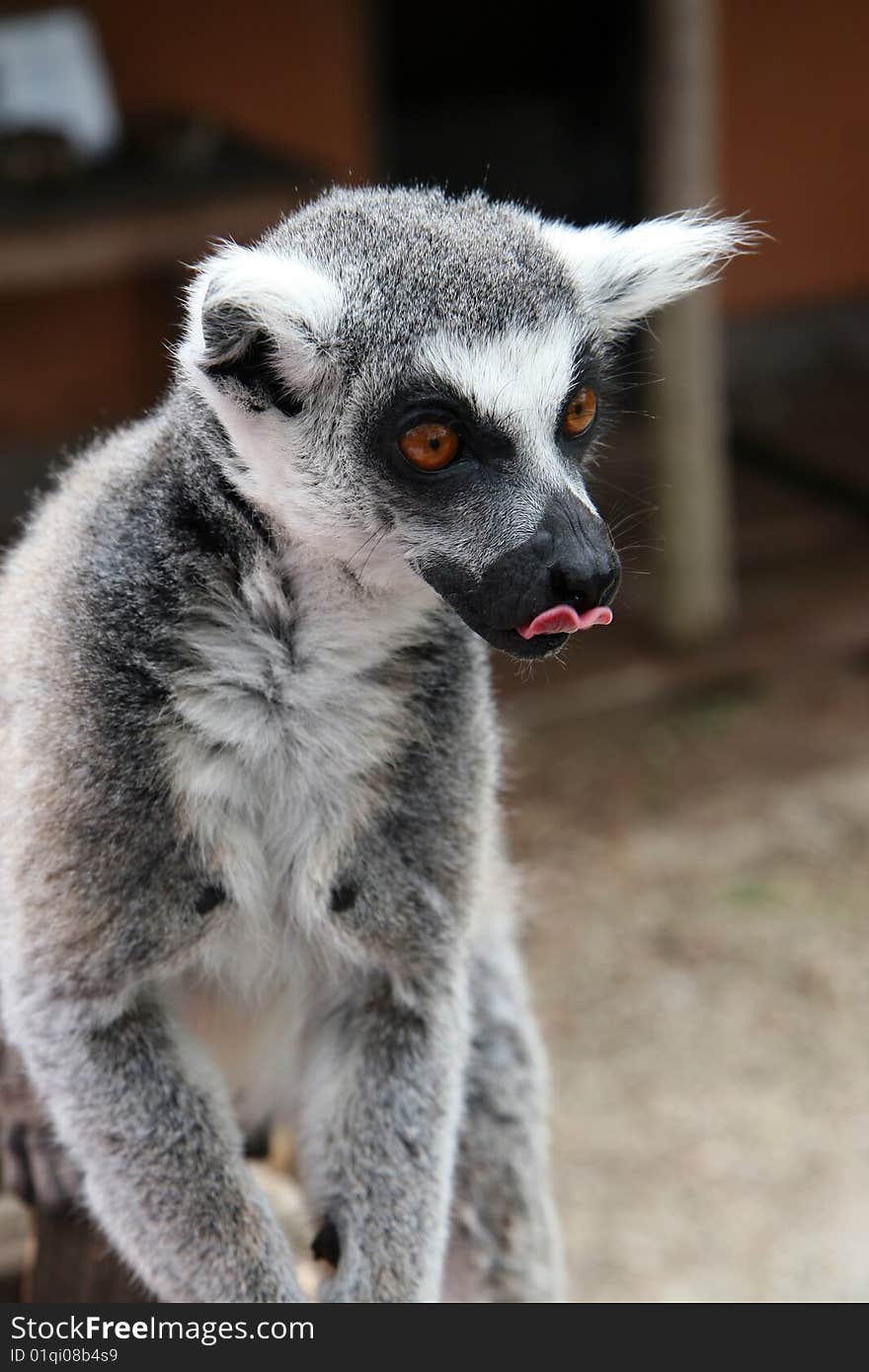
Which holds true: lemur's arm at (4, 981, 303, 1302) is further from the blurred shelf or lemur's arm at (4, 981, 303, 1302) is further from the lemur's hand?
the blurred shelf

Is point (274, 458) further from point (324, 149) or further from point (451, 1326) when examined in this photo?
point (324, 149)

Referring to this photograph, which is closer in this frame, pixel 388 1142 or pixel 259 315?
pixel 259 315

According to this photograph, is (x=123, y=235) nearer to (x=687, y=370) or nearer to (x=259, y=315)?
(x=687, y=370)

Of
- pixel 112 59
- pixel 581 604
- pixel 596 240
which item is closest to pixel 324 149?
pixel 112 59

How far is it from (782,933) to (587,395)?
3803mm

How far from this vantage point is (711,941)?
5.70 m

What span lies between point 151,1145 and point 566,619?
41.9 inches

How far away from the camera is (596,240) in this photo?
7.98 feet

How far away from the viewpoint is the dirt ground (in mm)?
4477

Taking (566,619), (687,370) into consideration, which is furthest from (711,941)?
(566,619)

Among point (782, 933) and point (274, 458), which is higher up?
point (274, 458)

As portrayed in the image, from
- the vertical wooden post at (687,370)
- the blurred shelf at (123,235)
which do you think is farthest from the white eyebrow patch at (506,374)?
the blurred shelf at (123,235)

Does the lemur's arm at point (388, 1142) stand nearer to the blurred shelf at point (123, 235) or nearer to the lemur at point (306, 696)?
the lemur at point (306, 696)

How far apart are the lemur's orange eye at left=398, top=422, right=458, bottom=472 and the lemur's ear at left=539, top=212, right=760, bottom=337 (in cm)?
40
